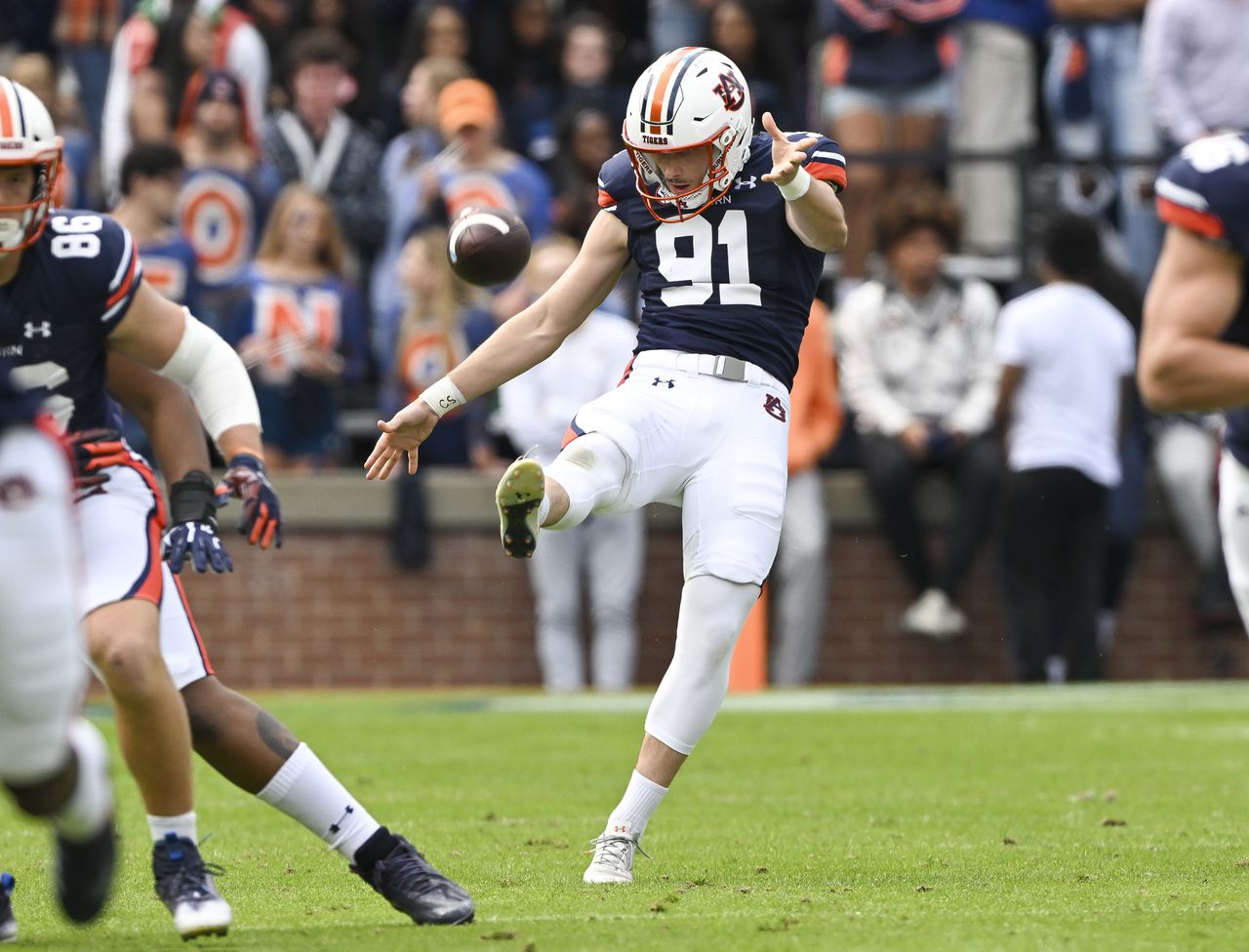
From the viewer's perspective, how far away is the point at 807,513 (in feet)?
38.0

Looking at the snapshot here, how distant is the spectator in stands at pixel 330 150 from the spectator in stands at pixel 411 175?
123 mm

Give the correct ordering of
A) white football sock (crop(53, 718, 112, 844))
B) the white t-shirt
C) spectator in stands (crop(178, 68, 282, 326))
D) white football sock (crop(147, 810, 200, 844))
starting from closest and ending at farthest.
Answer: white football sock (crop(53, 718, 112, 844))
white football sock (crop(147, 810, 200, 844))
the white t-shirt
spectator in stands (crop(178, 68, 282, 326))

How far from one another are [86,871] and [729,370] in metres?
2.24

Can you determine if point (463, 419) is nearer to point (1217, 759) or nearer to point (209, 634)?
point (209, 634)

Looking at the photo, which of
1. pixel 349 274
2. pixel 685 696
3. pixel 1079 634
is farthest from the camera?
pixel 349 274

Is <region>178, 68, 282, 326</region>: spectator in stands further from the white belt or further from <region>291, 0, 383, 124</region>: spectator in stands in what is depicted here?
the white belt

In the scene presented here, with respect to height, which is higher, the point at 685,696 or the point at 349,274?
the point at 349,274

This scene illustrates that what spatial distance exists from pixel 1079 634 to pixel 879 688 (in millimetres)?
1100

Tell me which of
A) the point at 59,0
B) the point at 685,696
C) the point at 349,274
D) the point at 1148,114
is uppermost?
the point at 59,0

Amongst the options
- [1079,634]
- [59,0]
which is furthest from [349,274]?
[1079,634]

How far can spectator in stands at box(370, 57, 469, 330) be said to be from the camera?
12078 millimetres

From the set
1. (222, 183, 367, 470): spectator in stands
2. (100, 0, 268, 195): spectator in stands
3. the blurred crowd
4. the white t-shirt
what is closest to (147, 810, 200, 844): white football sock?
the blurred crowd

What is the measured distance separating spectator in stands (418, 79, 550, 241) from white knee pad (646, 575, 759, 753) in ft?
20.9

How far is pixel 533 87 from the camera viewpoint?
13500 mm
